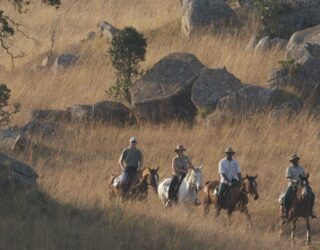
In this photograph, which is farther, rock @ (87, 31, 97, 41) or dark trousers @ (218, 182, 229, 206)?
rock @ (87, 31, 97, 41)

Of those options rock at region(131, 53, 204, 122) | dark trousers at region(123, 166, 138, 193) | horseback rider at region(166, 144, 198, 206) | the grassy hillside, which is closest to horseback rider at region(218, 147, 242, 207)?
the grassy hillside

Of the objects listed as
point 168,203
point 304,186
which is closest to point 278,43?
point 304,186

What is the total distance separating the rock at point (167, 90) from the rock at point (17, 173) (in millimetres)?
16223

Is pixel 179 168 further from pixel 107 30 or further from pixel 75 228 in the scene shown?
pixel 107 30

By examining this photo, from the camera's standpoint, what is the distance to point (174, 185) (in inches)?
978

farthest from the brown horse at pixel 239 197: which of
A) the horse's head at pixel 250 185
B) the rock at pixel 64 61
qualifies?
the rock at pixel 64 61

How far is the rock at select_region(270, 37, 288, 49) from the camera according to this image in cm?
4082

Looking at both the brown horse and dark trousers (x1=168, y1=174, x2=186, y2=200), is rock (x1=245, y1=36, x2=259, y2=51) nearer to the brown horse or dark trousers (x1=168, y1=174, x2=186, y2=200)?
dark trousers (x1=168, y1=174, x2=186, y2=200)

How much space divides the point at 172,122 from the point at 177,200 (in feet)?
36.9

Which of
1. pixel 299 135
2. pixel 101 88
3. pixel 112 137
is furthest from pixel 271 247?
pixel 101 88

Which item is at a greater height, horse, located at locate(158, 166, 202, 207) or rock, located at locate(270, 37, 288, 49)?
rock, located at locate(270, 37, 288, 49)

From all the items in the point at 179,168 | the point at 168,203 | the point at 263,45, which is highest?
the point at 263,45

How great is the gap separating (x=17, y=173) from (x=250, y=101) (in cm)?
1633

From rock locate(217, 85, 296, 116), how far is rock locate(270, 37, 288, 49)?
257 inches
